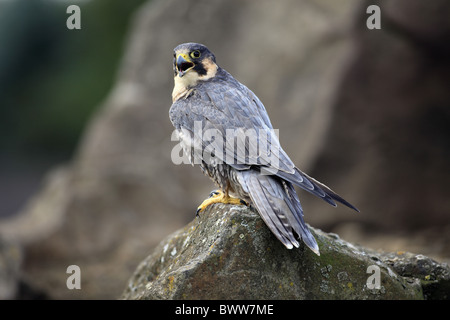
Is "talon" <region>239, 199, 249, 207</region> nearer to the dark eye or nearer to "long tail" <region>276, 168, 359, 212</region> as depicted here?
"long tail" <region>276, 168, 359, 212</region>

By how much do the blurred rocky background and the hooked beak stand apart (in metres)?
2.91

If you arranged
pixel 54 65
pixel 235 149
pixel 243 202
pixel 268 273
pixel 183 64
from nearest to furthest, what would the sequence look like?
pixel 268 273 < pixel 235 149 < pixel 243 202 < pixel 183 64 < pixel 54 65

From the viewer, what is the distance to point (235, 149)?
11.8 feet

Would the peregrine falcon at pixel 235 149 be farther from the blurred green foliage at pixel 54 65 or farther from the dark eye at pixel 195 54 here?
the blurred green foliage at pixel 54 65

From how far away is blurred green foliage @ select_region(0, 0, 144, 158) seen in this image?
706 inches

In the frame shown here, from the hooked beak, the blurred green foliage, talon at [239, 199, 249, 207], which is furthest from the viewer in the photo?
the blurred green foliage

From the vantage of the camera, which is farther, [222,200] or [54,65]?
[54,65]

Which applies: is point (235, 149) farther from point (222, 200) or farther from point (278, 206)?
point (278, 206)

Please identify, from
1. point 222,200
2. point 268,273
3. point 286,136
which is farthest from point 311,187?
point 286,136

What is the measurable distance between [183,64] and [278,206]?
5.18 ft

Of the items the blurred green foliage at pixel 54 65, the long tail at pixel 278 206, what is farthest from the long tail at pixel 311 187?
the blurred green foliage at pixel 54 65

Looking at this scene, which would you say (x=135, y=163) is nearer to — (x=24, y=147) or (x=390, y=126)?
(x=390, y=126)

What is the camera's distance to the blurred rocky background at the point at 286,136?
7016 mm

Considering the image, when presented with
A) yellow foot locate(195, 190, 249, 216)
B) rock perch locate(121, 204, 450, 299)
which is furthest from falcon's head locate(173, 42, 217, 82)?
rock perch locate(121, 204, 450, 299)
